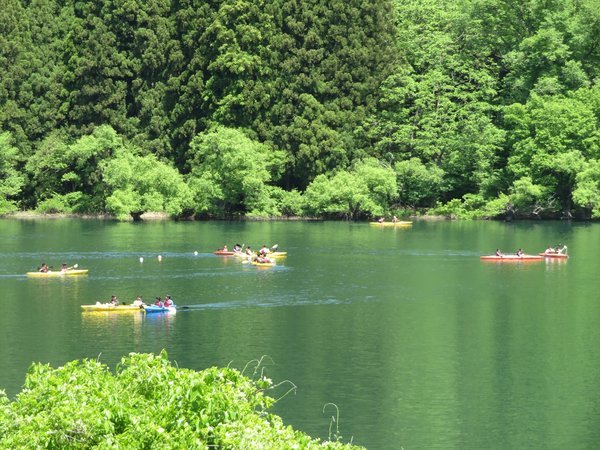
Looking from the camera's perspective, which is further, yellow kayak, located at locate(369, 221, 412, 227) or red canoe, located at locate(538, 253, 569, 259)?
yellow kayak, located at locate(369, 221, 412, 227)

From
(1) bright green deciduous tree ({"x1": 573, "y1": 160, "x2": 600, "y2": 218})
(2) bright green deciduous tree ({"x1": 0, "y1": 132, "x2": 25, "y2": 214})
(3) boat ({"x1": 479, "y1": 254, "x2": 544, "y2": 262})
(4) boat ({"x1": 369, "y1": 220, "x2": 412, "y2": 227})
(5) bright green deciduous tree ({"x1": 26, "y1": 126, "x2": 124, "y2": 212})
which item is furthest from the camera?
(2) bright green deciduous tree ({"x1": 0, "y1": 132, "x2": 25, "y2": 214})

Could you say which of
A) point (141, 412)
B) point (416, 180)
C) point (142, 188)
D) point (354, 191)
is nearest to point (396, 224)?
point (354, 191)

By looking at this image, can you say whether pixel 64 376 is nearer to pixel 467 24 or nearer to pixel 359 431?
pixel 359 431

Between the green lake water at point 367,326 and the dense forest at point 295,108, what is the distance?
2264 cm

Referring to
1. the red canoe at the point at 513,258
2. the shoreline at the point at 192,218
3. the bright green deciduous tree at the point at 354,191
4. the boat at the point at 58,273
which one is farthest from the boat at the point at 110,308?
the shoreline at the point at 192,218

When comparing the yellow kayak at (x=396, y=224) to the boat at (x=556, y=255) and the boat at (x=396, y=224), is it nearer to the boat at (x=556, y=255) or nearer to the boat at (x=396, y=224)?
the boat at (x=396, y=224)

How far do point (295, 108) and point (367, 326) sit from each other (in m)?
63.7

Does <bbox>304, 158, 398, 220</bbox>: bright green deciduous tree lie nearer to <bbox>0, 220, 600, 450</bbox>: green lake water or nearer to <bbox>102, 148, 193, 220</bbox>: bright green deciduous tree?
<bbox>102, 148, 193, 220</bbox>: bright green deciduous tree

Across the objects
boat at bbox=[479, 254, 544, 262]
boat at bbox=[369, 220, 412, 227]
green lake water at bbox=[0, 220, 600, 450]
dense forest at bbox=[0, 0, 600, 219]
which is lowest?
green lake water at bbox=[0, 220, 600, 450]

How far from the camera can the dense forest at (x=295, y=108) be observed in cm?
11062

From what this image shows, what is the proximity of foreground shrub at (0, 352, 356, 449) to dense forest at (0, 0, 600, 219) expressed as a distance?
Answer: 8861 cm

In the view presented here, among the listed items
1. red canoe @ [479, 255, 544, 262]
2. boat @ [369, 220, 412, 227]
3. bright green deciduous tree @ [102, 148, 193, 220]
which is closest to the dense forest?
bright green deciduous tree @ [102, 148, 193, 220]

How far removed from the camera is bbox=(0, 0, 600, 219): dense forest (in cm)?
11062

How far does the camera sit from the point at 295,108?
114 meters
